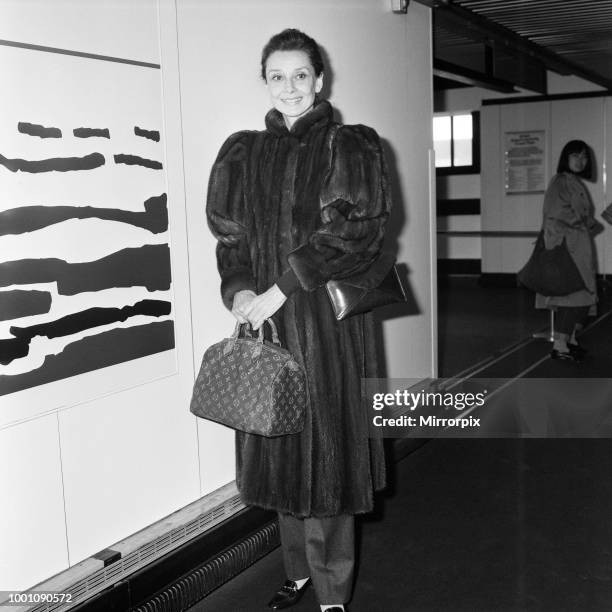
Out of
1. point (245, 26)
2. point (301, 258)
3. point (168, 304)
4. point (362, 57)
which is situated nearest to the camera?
point (301, 258)

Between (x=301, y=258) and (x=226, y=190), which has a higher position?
(x=226, y=190)

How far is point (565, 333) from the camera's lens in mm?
6426

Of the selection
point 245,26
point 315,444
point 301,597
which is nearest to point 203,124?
point 245,26

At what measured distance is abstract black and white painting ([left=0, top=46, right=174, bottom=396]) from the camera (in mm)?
2242

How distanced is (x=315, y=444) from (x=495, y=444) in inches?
88.0

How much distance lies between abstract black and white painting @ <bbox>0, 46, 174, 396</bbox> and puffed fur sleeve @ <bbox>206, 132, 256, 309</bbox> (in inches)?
13.9

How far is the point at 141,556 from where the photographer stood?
104 inches

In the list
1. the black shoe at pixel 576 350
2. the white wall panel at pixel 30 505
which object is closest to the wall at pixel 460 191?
the black shoe at pixel 576 350

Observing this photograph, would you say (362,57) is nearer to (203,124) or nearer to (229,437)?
(203,124)

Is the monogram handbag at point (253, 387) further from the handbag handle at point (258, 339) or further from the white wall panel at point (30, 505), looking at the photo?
the white wall panel at point (30, 505)

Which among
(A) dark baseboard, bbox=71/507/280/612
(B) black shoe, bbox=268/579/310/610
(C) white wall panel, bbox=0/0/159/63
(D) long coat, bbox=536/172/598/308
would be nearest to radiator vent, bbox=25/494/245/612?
(A) dark baseboard, bbox=71/507/280/612

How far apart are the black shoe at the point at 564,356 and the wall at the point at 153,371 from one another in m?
3.22

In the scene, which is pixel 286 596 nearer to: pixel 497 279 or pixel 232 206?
pixel 232 206

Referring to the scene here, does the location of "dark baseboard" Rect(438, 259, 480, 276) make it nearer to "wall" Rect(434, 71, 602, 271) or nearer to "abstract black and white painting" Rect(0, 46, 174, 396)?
"wall" Rect(434, 71, 602, 271)
